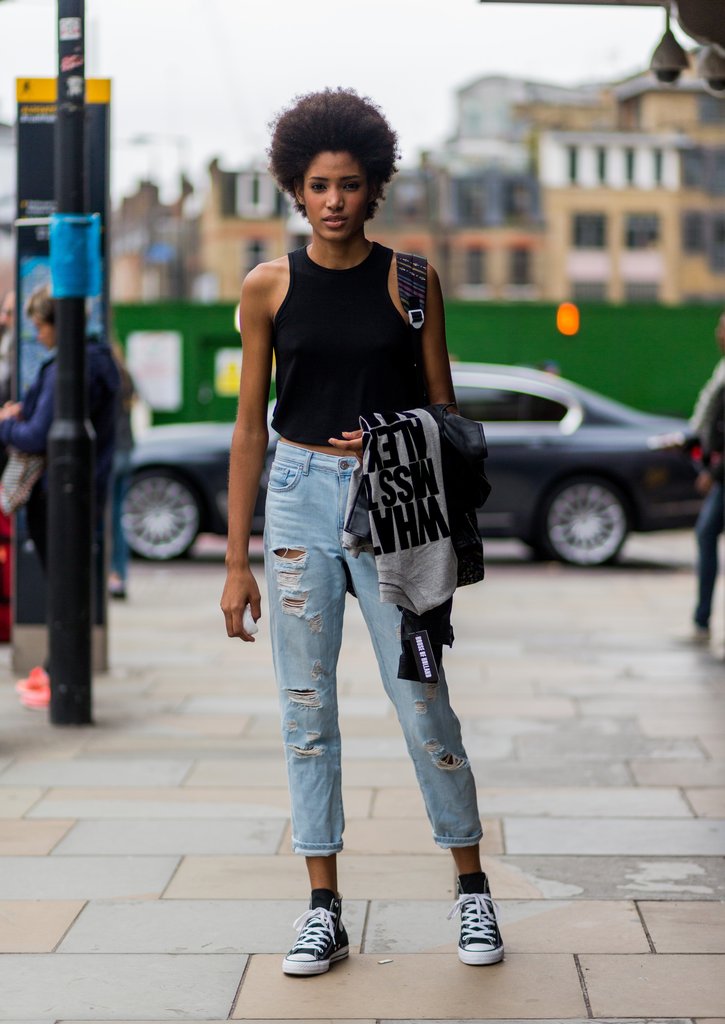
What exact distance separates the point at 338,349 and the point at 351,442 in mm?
209

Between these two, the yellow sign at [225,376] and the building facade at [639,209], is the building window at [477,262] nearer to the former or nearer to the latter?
the building facade at [639,209]

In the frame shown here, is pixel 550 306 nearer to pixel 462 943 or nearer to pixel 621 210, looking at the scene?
pixel 462 943

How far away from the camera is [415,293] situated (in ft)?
11.9

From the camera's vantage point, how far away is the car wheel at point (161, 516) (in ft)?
44.4

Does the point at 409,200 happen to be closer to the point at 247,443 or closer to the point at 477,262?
the point at 477,262

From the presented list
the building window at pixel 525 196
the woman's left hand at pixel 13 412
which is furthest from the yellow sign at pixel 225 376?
the building window at pixel 525 196

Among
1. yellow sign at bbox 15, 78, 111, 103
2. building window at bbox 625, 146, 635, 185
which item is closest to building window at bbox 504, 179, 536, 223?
building window at bbox 625, 146, 635, 185

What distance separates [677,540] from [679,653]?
7.58 m

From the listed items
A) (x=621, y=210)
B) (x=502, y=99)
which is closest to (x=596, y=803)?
(x=621, y=210)

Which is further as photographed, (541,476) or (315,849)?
(541,476)

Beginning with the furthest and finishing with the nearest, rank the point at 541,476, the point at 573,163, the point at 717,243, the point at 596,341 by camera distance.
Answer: the point at 573,163 → the point at 717,243 → the point at 596,341 → the point at 541,476

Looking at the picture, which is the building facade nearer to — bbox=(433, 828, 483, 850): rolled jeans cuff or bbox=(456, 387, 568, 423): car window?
bbox=(456, 387, 568, 423): car window

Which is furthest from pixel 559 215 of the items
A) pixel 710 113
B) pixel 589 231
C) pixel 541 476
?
pixel 541 476

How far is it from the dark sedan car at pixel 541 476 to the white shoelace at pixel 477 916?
9455mm
